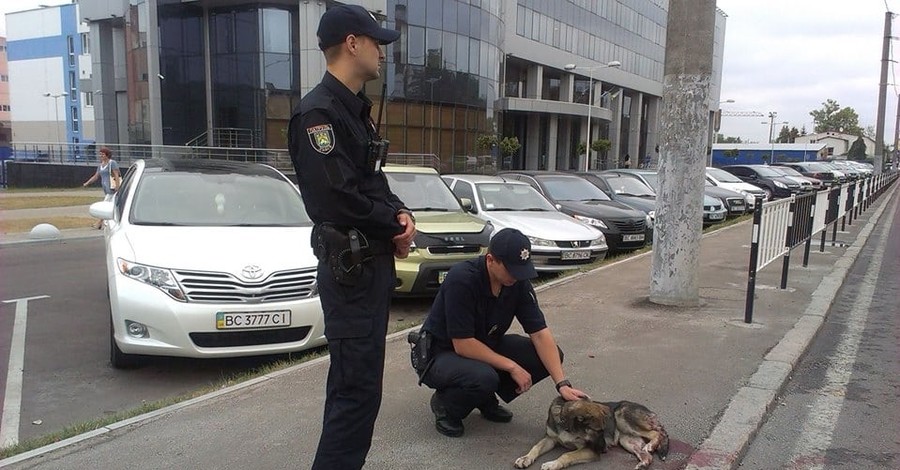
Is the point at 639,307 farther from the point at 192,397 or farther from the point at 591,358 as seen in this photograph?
the point at 192,397

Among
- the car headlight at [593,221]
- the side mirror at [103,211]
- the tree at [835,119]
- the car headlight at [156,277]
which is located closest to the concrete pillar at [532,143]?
the car headlight at [593,221]

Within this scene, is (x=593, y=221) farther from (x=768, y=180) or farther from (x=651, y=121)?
(x=651, y=121)

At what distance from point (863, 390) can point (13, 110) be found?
84020 millimetres

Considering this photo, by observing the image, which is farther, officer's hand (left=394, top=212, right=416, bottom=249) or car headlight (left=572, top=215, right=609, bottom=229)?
car headlight (left=572, top=215, right=609, bottom=229)

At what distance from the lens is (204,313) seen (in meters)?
4.57

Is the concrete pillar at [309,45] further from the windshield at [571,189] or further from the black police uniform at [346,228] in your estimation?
the black police uniform at [346,228]

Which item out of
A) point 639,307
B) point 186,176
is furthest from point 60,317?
point 639,307

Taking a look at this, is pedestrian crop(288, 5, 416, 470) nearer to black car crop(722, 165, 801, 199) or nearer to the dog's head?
the dog's head

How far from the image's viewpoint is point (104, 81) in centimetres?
3759

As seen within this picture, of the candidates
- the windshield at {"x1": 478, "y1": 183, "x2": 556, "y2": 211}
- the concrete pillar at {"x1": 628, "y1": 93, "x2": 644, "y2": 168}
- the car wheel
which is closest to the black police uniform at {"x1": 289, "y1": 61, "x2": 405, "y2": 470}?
the car wheel

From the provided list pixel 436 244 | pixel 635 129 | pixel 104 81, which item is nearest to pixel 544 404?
pixel 436 244

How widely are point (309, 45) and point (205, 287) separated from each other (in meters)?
28.2

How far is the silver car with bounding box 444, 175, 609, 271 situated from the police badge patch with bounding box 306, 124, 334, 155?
21.0 feet

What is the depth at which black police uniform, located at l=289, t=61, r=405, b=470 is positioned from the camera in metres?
2.28
